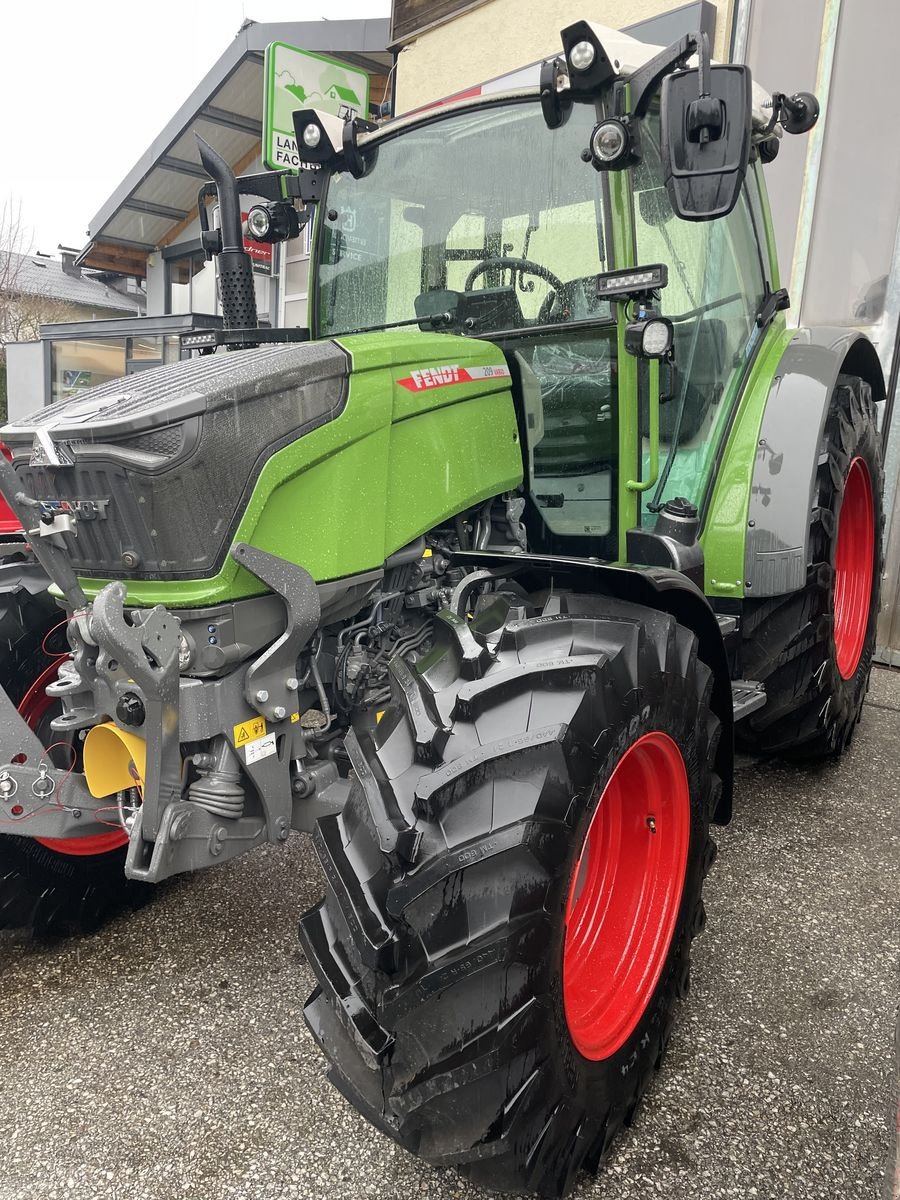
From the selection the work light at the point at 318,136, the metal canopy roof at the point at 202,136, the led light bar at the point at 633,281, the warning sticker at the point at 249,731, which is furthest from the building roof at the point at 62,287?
the warning sticker at the point at 249,731

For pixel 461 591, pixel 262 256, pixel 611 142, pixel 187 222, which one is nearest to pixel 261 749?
pixel 461 591

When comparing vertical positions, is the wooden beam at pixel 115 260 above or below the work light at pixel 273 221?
above

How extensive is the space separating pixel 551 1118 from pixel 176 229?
14.0 meters

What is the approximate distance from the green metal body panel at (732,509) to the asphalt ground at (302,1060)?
0.95 m

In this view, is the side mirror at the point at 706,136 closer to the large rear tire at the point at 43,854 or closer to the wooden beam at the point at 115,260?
the large rear tire at the point at 43,854

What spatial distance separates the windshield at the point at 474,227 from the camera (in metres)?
2.35

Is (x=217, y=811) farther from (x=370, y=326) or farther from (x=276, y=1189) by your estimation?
(x=370, y=326)

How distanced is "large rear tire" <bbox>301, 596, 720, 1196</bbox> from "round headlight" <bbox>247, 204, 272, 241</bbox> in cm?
168

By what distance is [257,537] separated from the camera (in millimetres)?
1793

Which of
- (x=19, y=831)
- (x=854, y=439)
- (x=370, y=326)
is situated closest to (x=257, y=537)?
(x=19, y=831)

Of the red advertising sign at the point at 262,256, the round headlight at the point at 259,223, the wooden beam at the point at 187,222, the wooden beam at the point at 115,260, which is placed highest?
the wooden beam at the point at 187,222

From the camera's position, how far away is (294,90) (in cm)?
792

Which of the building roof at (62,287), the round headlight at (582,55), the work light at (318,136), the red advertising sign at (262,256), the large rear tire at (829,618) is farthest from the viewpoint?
the building roof at (62,287)

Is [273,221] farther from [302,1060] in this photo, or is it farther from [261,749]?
[302,1060]
